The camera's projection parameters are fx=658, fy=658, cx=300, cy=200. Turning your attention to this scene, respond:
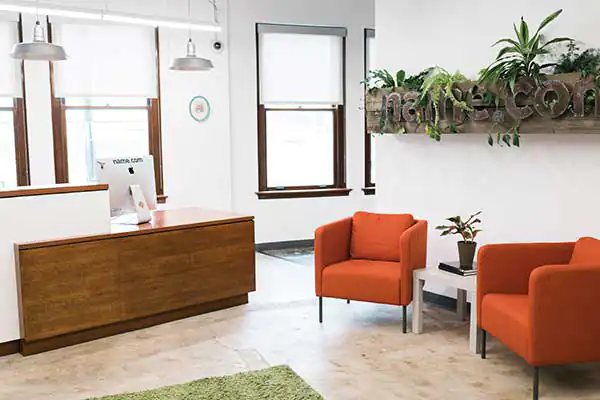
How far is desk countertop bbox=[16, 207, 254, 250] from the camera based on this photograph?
4.48 m

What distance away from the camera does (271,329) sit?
4883 millimetres

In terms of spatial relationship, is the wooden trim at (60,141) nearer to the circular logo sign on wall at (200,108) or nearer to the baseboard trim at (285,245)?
the circular logo sign on wall at (200,108)

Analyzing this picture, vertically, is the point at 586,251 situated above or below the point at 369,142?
below

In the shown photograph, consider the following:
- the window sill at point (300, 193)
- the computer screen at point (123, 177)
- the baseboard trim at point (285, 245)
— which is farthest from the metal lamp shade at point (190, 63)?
the baseboard trim at point (285, 245)

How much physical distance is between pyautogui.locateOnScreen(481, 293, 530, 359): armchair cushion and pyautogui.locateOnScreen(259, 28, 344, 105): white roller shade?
15.5ft

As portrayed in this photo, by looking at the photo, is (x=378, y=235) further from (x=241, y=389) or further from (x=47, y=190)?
(x=47, y=190)

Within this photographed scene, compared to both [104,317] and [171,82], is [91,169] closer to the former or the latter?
[171,82]

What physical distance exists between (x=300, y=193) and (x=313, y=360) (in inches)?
168

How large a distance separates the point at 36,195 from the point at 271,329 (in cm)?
191

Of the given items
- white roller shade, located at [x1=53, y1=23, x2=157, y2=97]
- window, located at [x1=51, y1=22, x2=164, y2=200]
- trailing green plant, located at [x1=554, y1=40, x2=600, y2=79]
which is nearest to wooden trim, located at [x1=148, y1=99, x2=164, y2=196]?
window, located at [x1=51, y1=22, x2=164, y2=200]

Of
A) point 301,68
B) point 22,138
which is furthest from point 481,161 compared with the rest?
point 22,138

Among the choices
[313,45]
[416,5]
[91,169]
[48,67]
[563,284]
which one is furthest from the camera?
[313,45]

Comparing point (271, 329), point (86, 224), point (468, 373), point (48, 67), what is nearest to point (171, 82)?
point (48, 67)

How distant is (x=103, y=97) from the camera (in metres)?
7.25
